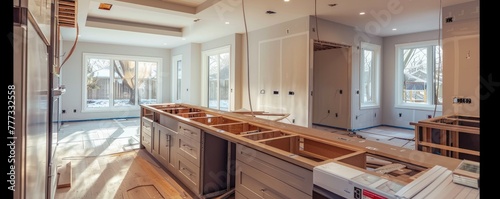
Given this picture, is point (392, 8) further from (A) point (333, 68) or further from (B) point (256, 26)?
(B) point (256, 26)

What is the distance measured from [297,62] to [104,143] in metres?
4.39

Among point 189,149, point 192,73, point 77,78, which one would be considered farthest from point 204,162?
point 77,78

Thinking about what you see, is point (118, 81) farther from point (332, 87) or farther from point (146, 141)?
point (332, 87)

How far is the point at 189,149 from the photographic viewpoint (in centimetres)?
276

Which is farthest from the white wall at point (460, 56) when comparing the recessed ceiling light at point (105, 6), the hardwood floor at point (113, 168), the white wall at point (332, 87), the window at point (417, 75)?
the recessed ceiling light at point (105, 6)

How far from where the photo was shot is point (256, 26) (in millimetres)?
6426

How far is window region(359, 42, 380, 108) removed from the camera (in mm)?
6970

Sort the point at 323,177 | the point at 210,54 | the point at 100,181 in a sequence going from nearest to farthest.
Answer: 1. the point at 323,177
2. the point at 100,181
3. the point at 210,54

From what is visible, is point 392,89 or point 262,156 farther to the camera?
point 392,89

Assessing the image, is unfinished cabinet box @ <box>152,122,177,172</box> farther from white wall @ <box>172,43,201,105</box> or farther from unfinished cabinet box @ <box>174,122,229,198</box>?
white wall @ <box>172,43,201,105</box>

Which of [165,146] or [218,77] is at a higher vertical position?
[218,77]

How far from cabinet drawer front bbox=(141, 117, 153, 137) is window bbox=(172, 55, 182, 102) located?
5.32 m

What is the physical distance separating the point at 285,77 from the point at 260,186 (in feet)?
14.8
